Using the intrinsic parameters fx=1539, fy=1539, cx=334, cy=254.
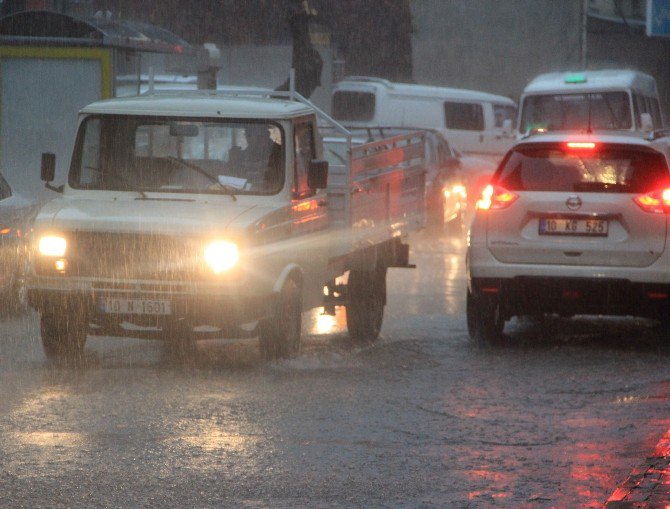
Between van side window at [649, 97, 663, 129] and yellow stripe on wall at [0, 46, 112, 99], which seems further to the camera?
van side window at [649, 97, 663, 129]

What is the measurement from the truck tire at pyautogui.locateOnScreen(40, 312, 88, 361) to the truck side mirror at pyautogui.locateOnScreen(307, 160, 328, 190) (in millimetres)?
1990

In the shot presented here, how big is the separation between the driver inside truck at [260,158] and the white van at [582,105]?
16.9 metres

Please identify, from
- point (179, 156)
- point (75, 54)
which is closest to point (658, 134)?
point (75, 54)

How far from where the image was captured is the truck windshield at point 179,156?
11.3 meters

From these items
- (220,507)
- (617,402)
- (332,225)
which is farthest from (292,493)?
(332,225)

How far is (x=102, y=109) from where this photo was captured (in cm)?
1163

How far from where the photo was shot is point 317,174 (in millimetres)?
11391

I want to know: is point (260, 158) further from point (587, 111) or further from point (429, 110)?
point (429, 110)

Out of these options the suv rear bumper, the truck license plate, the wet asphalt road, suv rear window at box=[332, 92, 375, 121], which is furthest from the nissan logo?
suv rear window at box=[332, 92, 375, 121]

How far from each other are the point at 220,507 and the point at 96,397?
2.99 metres

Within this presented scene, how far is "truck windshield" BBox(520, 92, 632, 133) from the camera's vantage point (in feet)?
91.7

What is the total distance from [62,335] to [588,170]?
4.30 m

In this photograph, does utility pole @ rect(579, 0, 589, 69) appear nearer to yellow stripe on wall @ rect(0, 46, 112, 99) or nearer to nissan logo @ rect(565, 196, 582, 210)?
yellow stripe on wall @ rect(0, 46, 112, 99)

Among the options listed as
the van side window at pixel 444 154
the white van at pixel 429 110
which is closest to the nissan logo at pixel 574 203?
the van side window at pixel 444 154
